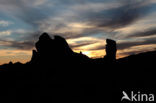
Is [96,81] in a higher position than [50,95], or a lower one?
higher

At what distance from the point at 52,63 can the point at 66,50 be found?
9351 mm

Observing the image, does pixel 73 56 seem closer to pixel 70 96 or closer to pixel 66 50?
pixel 66 50

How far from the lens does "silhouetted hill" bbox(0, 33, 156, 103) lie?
45844 millimetres

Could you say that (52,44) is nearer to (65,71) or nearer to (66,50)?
(66,50)

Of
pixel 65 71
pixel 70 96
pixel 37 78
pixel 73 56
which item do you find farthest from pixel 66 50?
pixel 70 96

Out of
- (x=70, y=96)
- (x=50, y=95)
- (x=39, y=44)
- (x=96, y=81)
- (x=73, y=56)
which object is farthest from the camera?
(x=39, y=44)

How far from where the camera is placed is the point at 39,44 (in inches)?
3135

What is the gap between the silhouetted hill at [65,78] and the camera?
150ft

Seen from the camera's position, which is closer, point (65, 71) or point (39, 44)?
point (65, 71)

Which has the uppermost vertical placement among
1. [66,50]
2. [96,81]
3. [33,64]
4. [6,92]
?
[66,50]

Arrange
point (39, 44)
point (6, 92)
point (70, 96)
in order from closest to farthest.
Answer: point (70, 96), point (6, 92), point (39, 44)

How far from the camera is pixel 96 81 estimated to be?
5588 cm

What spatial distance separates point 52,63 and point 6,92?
2357cm

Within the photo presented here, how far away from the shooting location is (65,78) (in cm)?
6097
